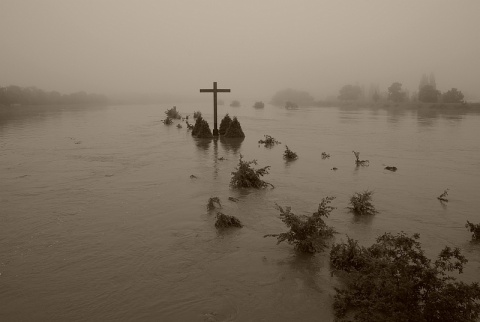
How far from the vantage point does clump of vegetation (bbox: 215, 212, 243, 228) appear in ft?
34.1

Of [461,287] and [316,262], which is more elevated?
[461,287]

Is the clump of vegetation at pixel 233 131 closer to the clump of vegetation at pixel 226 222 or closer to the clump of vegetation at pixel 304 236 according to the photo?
the clump of vegetation at pixel 226 222

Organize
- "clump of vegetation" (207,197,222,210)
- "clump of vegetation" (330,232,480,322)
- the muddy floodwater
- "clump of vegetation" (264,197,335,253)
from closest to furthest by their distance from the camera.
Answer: "clump of vegetation" (330,232,480,322)
the muddy floodwater
"clump of vegetation" (264,197,335,253)
"clump of vegetation" (207,197,222,210)

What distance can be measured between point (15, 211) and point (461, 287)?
12.4m

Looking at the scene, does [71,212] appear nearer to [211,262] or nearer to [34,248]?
[34,248]

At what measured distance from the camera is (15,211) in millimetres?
11734

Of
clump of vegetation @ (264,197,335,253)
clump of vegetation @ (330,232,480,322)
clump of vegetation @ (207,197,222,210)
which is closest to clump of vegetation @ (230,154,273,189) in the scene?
clump of vegetation @ (207,197,222,210)

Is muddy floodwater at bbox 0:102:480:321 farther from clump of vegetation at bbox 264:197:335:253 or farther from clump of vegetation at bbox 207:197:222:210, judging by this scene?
clump of vegetation at bbox 207:197:222:210

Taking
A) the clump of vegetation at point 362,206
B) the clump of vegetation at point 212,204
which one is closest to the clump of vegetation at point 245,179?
the clump of vegetation at point 212,204

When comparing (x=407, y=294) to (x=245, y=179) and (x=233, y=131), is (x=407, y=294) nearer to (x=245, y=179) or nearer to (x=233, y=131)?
(x=245, y=179)

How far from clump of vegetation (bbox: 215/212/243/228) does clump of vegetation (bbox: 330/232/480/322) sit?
4.08 metres

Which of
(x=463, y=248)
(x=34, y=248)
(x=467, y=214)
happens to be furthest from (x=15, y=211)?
(x=467, y=214)

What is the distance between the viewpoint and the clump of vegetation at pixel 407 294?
547 centimetres

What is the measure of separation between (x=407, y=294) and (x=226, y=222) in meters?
5.51
